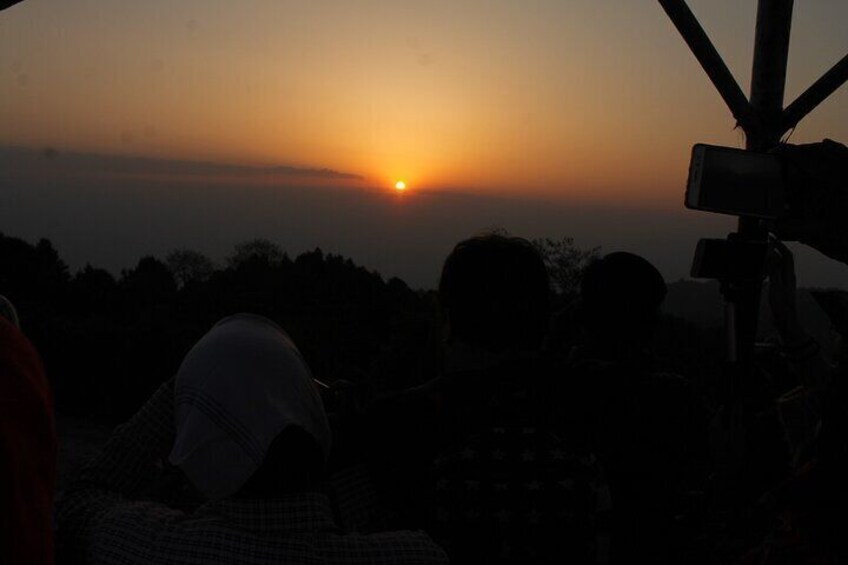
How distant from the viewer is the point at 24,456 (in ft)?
5.31

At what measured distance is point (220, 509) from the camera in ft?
6.04

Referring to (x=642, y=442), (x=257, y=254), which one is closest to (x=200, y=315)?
(x=257, y=254)

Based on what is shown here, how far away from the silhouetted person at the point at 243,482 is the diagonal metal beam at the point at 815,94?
2.45 meters

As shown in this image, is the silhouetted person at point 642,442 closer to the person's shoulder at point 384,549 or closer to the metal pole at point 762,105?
the person's shoulder at point 384,549

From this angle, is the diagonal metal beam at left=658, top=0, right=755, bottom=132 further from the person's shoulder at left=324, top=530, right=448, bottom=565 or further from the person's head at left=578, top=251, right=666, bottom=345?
the person's shoulder at left=324, top=530, right=448, bottom=565

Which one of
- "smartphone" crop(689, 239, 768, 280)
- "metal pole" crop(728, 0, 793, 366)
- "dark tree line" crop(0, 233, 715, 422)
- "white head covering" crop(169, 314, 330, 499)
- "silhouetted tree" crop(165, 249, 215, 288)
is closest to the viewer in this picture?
"white head covering" crop(169, 314, 330, 499)

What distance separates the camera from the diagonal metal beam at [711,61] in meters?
3.50

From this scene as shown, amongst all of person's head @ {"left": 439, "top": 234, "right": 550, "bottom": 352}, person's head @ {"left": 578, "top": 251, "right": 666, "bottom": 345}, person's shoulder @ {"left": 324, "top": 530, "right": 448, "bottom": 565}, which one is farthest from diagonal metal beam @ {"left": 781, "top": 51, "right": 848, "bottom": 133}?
person's shoulder @ {"left": 324, "top": 530, "right": 448, "bottom": 565}

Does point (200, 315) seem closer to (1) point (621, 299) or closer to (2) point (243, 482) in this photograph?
(1) point (621, 299)

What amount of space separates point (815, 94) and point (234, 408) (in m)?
2.79

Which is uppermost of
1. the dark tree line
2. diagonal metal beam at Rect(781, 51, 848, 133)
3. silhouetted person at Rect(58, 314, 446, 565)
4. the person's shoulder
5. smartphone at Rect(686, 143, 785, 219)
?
diagonal metal beam at Rect(781, 51, 848, 133)

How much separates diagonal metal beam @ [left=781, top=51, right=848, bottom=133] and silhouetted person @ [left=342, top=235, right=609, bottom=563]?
1.90 m

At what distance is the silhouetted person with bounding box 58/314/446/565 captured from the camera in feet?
5.76

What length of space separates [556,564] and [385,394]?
0.54 meters
